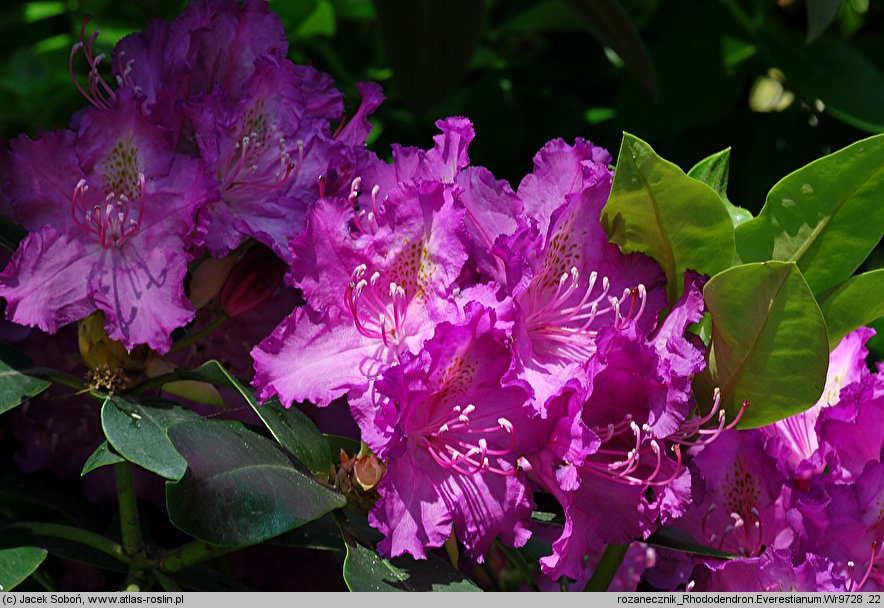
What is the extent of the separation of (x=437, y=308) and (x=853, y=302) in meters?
0.30

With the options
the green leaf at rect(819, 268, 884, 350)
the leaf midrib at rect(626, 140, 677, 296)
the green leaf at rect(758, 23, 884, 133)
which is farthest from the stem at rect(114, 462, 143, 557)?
the green leaf at rect(758, 23, 884, 133)

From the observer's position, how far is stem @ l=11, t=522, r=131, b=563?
84 cm

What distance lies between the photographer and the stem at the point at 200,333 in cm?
84

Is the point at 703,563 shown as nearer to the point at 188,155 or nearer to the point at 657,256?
the point at 657,256

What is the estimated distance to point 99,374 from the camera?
0.81 meters

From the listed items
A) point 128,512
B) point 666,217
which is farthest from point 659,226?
point 128,512

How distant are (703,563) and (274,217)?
411mm

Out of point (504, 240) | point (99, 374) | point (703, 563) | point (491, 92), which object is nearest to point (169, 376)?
point (99, 374)

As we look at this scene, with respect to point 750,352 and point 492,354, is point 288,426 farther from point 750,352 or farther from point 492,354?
point 750,352

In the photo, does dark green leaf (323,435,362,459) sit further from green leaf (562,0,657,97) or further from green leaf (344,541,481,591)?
green leaf (562,0,657,97)

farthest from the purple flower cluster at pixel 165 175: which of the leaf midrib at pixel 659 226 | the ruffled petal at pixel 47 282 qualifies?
the leaf midrib at pixel 659 226

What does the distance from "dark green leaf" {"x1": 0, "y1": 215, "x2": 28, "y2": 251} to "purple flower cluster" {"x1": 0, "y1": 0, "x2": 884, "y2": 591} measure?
57mm

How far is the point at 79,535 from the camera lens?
839 millimetres

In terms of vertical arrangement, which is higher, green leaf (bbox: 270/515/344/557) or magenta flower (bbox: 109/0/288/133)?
magenta flower (bbox: 109/0/288/133)
